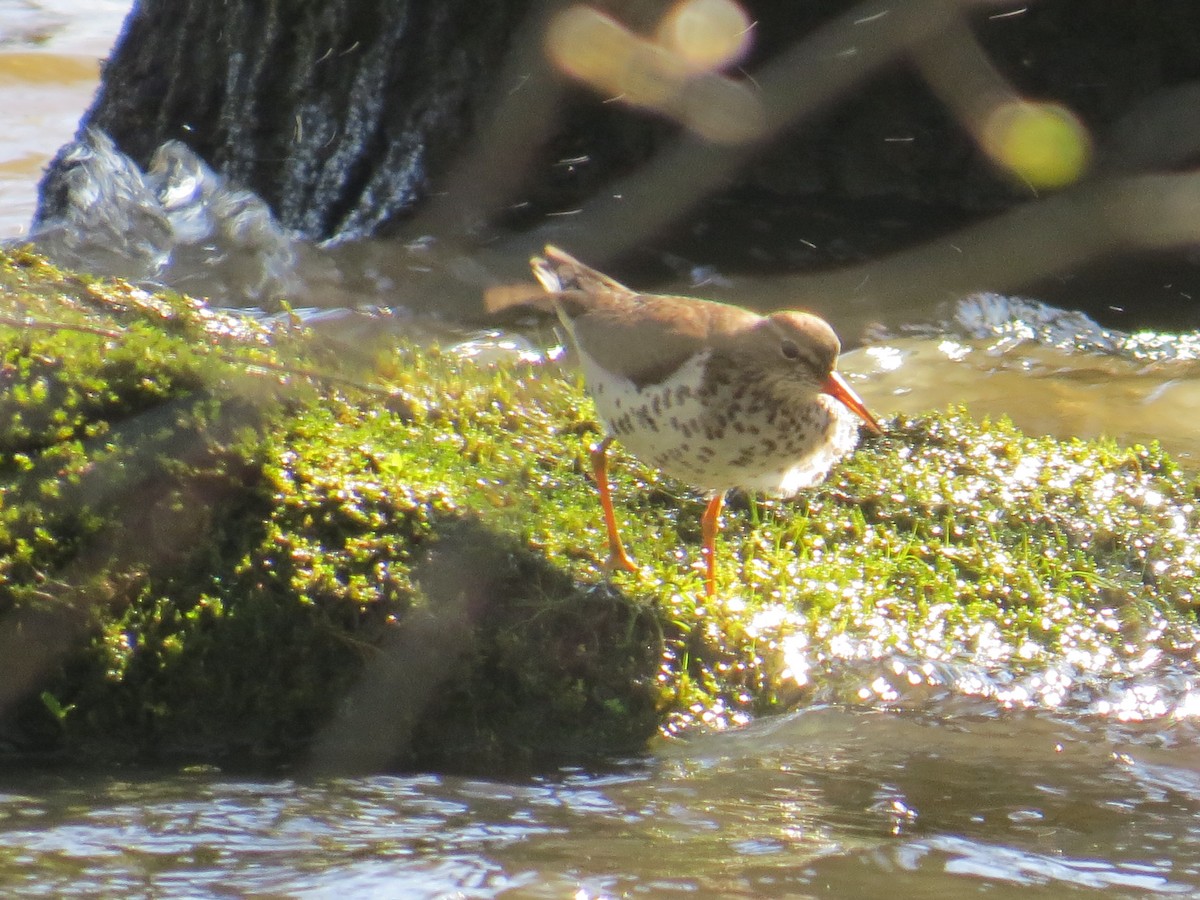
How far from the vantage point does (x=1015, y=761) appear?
14.0 ft

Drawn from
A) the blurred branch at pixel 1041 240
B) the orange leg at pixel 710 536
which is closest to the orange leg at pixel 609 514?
the orange leg at pixel 710 536

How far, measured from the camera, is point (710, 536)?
195 inches

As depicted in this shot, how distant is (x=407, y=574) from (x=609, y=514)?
866 mm

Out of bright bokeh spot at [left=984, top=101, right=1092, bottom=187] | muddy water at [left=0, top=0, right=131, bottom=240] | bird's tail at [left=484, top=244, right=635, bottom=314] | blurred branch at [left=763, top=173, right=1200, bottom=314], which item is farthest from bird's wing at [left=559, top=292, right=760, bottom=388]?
muddy water at [left=0, top=0, right=131, bottom=240]

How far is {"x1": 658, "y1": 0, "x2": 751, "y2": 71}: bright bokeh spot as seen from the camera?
9.73 metres

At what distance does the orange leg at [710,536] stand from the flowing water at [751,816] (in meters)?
0.56

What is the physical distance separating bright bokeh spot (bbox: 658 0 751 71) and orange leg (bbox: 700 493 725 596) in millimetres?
5478

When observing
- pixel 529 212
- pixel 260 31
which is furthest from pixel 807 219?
pixel 260 31

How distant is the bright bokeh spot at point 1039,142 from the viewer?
9.96 metres

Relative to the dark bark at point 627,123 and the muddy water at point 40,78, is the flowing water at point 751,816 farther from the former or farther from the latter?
the muddy water at point 40,78

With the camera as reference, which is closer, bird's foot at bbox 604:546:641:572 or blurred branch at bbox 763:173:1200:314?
bird's foot at bbox 604:546:641:572

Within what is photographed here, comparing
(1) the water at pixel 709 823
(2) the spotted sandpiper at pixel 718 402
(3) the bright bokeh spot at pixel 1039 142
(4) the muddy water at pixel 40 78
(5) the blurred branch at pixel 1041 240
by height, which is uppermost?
(4) the muddy water at pixel 40 78

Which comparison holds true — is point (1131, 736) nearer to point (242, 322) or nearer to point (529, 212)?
point (242, 322)

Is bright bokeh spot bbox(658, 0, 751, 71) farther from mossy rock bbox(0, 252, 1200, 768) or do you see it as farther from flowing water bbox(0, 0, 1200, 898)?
flowing water bbox(0, 0, 1200, 898)
